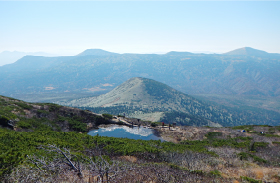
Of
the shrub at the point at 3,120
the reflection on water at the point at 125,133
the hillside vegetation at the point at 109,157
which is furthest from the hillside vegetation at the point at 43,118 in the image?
the reflection on water at the point at 125,133

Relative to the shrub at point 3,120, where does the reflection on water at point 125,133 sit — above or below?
below

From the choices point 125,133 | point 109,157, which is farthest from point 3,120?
point 125,133

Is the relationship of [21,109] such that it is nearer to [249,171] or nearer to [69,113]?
[69,113]

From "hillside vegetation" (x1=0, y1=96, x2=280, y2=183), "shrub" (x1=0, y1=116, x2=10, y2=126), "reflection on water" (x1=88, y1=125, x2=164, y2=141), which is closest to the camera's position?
"hillside vegetation" (x1=0, y1=96, x2=280, y2=183)

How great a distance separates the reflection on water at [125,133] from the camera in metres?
31.3

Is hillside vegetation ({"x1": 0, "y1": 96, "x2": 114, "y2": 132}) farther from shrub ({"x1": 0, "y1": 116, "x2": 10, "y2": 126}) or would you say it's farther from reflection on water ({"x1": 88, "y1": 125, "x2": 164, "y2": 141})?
reflection on water ({"x1": 88, "y1": 125, "x2": 164, "y2": 141})

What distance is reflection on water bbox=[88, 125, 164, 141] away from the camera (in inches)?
1230

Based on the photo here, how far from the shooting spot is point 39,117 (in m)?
31.9

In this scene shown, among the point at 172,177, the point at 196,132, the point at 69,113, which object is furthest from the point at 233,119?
the point at 172,177

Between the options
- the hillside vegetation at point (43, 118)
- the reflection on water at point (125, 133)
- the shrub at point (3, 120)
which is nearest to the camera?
the shrub at point (3, 120)

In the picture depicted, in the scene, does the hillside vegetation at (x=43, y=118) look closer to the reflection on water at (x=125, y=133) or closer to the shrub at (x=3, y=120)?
the shrub at (x=3, y=120)

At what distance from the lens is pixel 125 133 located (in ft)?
107

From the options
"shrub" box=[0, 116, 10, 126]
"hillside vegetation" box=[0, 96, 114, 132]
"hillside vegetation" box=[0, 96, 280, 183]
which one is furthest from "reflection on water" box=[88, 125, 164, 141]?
"shrub" box=[0, 116, 10, 126]

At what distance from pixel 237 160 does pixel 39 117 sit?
32.8m
